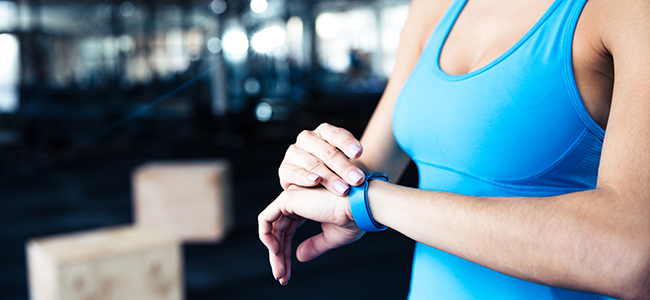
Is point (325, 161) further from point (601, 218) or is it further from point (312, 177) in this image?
point (601, 218)

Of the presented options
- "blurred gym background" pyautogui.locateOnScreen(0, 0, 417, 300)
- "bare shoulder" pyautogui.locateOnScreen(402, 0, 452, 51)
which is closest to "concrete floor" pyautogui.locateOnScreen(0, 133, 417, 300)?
"blurred gym background" pyautogui.locateOnScreen(0, 0, 417, 300)

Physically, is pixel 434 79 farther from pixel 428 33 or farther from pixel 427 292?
pixel 427 292

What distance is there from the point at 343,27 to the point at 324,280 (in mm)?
12557

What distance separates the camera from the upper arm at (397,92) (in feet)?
2.78

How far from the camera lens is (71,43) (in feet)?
53.6

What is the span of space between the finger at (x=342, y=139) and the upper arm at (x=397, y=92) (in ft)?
0.55

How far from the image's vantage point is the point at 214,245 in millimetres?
3584

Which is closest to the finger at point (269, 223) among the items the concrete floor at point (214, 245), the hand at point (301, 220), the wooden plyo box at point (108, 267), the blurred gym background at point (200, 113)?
the hand at point (301, 220)

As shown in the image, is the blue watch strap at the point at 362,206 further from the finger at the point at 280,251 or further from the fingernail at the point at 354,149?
the finger at the point at 280,251

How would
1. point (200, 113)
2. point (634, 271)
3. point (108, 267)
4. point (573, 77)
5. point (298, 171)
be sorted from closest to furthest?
point (634, 271) < point (573, 77) < point (298, 171) < point (108, 267) < point (200, 113)

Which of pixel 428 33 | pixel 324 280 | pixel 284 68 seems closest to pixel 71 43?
pixel 284 68

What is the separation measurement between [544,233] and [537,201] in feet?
0.13

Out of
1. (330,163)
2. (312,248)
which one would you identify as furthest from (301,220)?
(330,163)

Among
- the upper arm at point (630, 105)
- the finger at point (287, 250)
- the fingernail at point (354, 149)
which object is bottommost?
the finger at point (287, 250)
